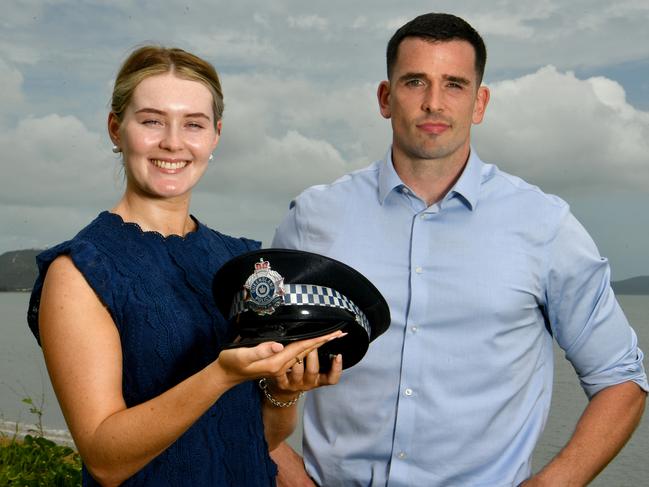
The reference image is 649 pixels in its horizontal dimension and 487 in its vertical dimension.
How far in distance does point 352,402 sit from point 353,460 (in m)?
0.22


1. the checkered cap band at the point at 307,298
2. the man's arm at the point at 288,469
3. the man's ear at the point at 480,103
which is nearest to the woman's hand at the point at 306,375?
the checkered cap band at the point at 307,298

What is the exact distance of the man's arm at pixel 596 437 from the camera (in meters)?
3.34

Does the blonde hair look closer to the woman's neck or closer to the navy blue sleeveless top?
the woman's neck

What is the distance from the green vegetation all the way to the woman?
4.32 metres

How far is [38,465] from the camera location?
7.25m

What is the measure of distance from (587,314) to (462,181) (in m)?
0.71

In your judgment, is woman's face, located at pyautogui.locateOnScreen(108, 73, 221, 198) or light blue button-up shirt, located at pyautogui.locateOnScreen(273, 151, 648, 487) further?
light blue button-up shirt, located at pyautogui.locateOnScreen(273, 151, 648, 487)

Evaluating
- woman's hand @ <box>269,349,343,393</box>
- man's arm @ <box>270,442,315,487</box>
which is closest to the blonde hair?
woman's hand @ <box>269,349,343,393</box>

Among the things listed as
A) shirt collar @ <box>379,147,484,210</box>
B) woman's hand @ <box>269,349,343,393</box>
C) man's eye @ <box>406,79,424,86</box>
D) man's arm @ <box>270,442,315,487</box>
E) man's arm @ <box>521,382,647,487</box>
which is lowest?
man's arm @ <box>270,442,315,487</box>

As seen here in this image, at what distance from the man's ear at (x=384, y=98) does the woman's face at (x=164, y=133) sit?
108cm

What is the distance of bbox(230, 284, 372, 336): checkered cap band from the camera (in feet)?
8.61

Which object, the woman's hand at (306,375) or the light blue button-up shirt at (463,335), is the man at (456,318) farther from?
the woman's hand at (306,375)

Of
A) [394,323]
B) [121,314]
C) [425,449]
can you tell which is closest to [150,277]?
[121,314]

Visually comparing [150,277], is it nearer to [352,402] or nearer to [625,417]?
[352,402]
